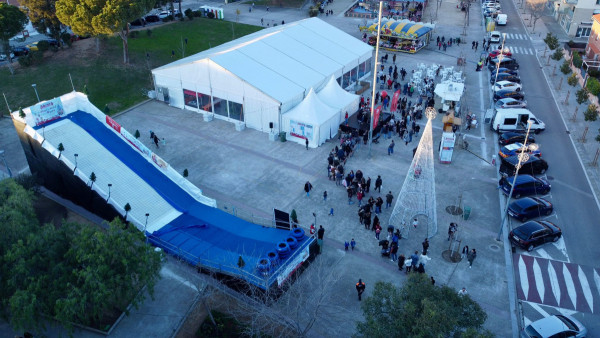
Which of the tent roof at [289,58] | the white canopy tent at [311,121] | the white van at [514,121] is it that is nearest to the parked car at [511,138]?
the white van at [514,121]

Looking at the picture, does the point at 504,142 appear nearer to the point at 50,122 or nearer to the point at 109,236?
the point at 109,236

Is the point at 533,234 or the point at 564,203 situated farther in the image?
the point at 564,203

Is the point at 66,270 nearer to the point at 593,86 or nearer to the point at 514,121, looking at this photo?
the point at 514,121

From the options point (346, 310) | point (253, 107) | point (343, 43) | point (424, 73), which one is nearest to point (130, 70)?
point (253, 107)

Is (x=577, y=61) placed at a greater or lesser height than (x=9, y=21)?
lesser

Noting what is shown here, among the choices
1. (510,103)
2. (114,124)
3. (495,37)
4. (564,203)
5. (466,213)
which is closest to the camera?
(466,213)

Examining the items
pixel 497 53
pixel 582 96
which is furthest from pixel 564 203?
pixel 497 53

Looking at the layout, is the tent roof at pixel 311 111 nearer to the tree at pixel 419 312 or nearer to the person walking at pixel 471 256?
the person walking at pixel 471 256
